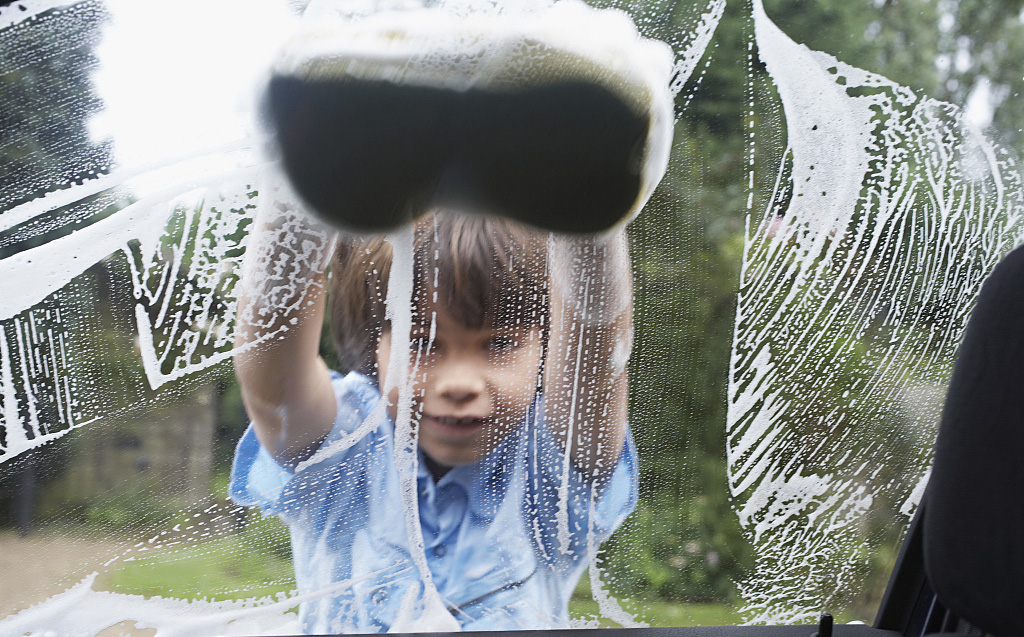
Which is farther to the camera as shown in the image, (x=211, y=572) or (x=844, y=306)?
(x=844, y=306)

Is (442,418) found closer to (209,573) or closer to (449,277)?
(449,277)

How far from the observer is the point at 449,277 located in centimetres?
111

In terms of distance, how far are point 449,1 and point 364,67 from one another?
153mm

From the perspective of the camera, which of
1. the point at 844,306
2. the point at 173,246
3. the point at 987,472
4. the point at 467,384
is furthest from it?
the point at 844,306

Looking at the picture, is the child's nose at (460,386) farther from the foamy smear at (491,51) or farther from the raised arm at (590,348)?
the foamy smear at (491,51)

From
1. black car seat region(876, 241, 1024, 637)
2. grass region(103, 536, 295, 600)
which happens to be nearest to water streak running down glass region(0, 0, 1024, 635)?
grass region(103, 536, 295, 600)

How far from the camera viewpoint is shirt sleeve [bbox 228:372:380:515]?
1105mm

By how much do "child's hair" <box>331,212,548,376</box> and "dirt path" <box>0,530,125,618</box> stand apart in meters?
0.47

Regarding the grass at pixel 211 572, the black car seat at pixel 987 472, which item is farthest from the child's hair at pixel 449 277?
the black car seat at pixel 987 472

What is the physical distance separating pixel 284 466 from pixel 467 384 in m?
0.31

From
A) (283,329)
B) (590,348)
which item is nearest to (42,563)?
(283,329)

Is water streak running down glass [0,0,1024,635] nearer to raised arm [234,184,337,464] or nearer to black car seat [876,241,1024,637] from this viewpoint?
raised arm [234,184,337,464]

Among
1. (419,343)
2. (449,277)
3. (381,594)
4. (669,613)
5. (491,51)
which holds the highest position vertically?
(491,51)

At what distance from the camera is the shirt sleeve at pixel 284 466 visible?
111cm
